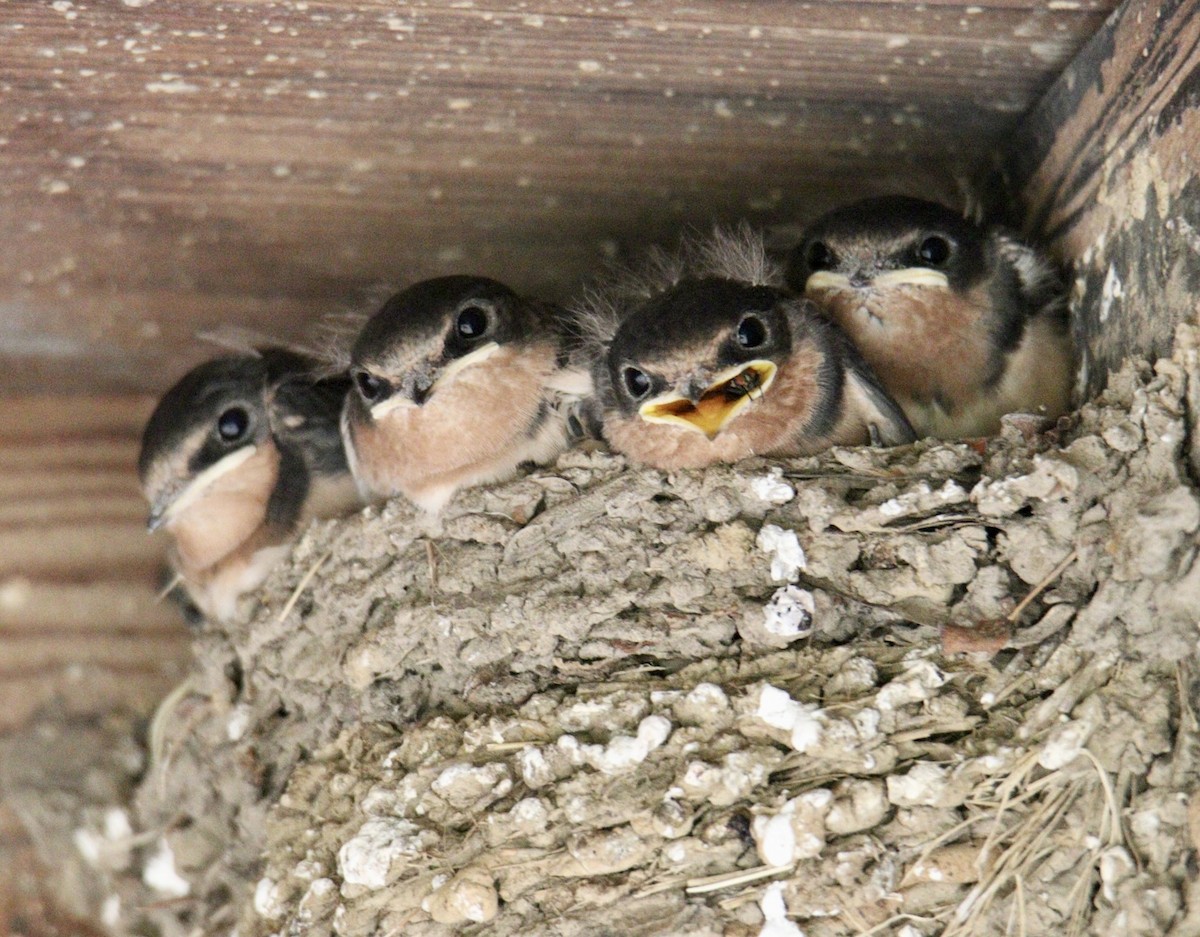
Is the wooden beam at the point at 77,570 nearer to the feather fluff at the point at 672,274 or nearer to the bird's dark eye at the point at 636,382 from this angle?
Result: the feather fluff at the point at 672,274

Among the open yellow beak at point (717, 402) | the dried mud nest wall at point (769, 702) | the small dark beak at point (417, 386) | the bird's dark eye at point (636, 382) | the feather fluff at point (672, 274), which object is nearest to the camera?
the dried mud nest wall at point (769, 702)

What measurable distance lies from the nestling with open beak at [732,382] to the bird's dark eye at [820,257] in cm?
8

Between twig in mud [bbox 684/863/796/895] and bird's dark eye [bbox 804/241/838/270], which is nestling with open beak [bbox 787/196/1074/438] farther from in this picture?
twig in mud [bbox 684/863/796/895]

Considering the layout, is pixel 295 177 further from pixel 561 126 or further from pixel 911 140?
pixel 911 140

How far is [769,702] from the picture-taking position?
2.21m

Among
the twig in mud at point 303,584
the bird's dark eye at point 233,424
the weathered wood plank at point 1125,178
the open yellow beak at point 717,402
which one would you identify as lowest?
the twig in mud at point 303,584

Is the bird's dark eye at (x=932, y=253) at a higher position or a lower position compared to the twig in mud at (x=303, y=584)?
higher

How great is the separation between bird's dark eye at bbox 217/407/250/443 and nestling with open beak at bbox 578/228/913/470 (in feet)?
2.36

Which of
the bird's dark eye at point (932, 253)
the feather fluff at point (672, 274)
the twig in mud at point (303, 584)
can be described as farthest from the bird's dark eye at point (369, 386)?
the bird's dark eye at point (932, 253)

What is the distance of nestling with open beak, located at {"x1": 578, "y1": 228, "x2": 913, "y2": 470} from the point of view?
245 cm

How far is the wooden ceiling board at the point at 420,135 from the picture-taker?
7.54 ft

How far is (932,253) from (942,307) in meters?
0.10

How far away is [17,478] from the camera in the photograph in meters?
3.20

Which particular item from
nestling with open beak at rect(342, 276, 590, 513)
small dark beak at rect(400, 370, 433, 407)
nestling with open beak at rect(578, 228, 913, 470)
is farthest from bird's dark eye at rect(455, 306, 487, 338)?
nestling with open beak at rect(578, 228, 913, 470)
